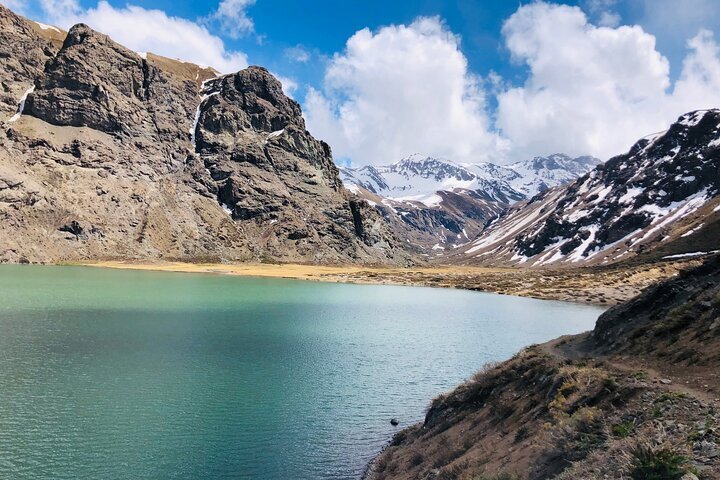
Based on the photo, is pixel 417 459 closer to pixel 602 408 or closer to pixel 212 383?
pixel 602 408

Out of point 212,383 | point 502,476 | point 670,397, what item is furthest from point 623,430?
point 212,383

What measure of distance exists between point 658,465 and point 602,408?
7.49 meters

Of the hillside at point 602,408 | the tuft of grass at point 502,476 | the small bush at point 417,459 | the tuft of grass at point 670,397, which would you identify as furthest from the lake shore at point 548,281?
the tuft of grass at point 502,476

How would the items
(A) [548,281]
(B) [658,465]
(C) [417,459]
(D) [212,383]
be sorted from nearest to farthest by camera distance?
1. (B) [658,465]
2. (C) [417,459]
3. (D) [212,383]
4. (A) [548,281]

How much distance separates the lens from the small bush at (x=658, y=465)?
11.0m

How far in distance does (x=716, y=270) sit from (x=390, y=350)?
32.1 metres

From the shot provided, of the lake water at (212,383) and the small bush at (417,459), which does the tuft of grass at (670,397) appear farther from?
the lake water at (212,383)

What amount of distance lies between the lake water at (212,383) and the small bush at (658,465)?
15.8m

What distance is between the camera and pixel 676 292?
2955 cm

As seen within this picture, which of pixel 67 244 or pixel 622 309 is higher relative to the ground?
pixel 67 244

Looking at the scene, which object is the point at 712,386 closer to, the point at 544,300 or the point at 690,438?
the point at 690,438

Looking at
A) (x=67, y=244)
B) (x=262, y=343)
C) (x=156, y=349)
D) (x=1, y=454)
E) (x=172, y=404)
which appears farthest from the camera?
(x=67, y=244)

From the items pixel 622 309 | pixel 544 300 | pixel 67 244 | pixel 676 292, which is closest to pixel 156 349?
pixel 622 309

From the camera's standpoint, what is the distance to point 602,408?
1831cm
